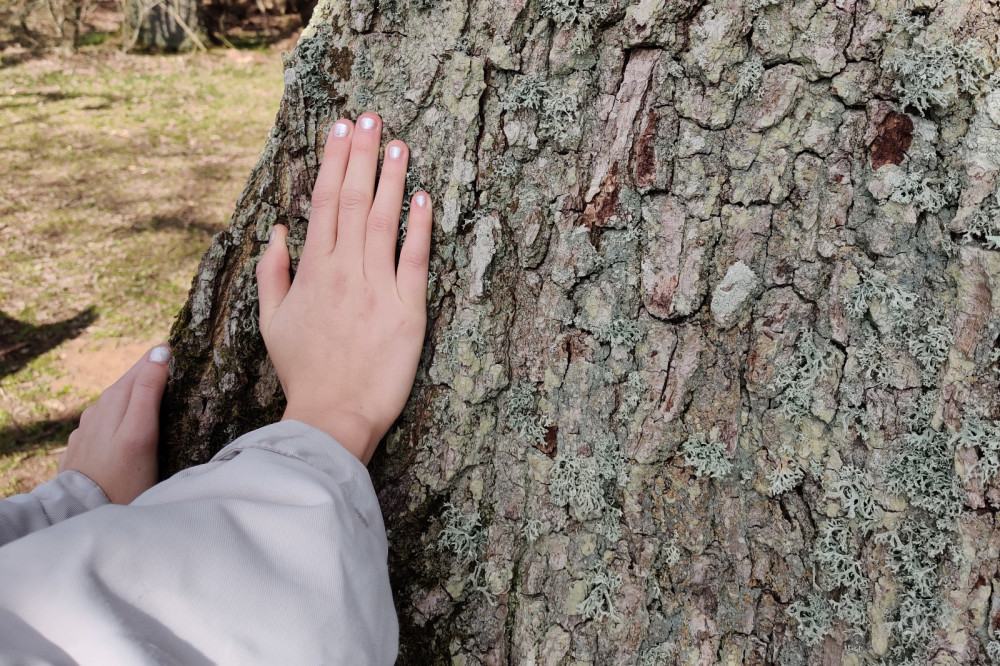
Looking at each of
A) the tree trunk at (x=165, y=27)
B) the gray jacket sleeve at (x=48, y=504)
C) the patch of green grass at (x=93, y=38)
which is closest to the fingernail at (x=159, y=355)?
the gray jacket sleeve at (x=48, y=504)

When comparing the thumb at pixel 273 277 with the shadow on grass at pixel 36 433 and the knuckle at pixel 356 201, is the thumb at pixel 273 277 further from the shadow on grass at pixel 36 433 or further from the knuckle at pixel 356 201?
the shadow on grass at pixel 36 433

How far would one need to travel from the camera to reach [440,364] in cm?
152

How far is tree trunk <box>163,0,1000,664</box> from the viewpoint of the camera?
1233 millimetres

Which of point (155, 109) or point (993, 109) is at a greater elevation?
point (993, 109)

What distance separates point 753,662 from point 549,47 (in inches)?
51.9

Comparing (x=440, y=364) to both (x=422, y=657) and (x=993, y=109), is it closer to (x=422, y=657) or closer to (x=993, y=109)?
(x=422, y=657)

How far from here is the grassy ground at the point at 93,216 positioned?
3.94 meters

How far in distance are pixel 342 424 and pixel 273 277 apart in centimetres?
42

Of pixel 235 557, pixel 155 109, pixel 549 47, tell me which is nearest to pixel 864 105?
pixel 549 47

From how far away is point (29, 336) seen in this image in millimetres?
4168

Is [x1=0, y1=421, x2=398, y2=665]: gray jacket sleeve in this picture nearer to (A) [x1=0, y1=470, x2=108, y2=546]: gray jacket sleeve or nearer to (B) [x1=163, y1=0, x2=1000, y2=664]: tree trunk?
(B) [x1=163, y1=0, x2=1000, y2=664]: tree trunk

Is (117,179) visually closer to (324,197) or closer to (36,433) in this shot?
(36,433)

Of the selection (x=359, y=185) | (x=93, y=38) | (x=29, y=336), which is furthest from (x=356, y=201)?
(x=93, y=38)

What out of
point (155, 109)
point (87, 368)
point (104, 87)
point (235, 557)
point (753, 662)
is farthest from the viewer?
point (104, 87)
